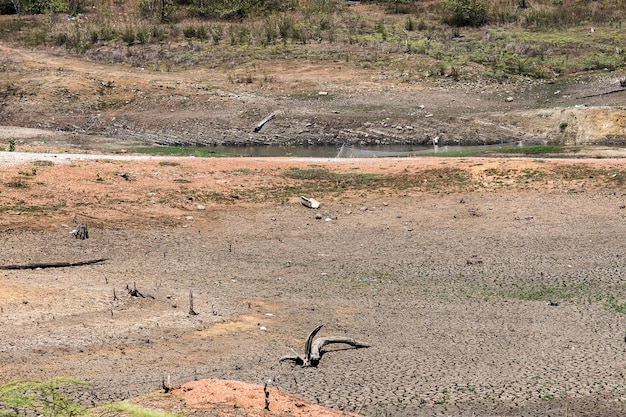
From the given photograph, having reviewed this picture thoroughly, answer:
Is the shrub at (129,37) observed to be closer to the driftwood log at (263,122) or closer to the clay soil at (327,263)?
the clay soil at (327,263)

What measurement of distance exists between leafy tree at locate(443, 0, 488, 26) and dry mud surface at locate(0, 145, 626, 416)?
21300 mm

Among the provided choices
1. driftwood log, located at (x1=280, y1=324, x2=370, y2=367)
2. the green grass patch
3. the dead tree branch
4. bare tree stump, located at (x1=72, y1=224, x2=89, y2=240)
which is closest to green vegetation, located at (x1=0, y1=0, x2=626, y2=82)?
the green grass patch

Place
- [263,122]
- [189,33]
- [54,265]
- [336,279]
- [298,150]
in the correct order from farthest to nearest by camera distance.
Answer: [189,33]
[263,122]
[298,150]
[336,279]
[54,265]

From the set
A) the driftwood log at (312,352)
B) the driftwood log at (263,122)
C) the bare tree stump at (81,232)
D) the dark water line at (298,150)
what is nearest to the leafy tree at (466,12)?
the driftwood log at (263,122)

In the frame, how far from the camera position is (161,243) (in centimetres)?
2000

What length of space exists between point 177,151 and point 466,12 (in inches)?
838

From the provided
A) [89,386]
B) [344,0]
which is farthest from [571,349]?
[344,0]

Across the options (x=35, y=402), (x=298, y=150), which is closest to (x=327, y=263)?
(x=35, y=402)

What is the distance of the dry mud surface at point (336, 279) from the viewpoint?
12.6m

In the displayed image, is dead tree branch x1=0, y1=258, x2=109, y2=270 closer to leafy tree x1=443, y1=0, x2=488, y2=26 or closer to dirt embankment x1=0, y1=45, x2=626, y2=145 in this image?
dirt embankment x1=0, y1=45, x2=626, y2=145

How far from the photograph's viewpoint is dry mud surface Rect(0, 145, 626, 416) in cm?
1259

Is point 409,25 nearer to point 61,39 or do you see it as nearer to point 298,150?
point 61,39

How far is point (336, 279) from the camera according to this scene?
59.0 feet

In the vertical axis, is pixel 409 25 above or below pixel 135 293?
above
